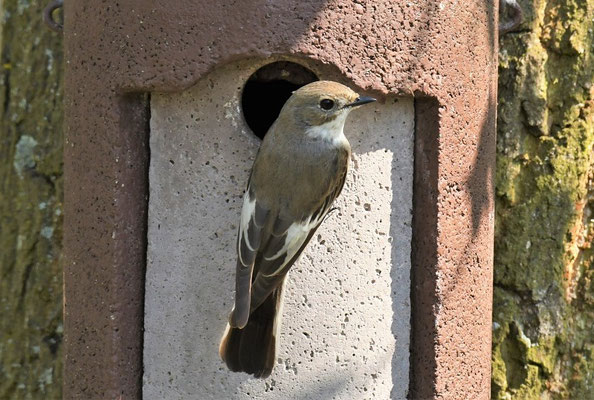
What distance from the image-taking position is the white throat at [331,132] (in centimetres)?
363

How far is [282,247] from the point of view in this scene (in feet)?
11.7

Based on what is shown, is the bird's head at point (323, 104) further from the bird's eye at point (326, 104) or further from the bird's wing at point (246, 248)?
the bird's wing at point (246, 248)

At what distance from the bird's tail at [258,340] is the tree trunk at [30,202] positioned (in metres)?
1.39

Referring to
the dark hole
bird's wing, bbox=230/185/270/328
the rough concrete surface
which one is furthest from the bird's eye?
the dark hole

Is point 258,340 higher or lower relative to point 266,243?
lower

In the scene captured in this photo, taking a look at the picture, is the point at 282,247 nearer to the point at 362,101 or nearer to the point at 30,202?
the point at 362,101

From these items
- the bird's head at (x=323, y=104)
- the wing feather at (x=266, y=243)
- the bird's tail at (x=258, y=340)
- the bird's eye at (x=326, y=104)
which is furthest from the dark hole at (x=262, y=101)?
the bird's tail at (x=258, y=340)

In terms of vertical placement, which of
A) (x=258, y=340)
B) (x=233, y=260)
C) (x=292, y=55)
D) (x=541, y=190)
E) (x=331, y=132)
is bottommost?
(x=258, y=340)

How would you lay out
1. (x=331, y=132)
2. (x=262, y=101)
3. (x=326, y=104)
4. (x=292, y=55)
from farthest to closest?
(x=262, y=101), (x=331, y=132), (x=326, y=104), (x=292, y=55)

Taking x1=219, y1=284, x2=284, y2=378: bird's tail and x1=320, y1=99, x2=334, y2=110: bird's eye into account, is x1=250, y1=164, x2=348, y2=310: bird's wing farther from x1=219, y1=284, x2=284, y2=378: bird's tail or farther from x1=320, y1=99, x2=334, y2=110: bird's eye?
x1=320, y1=99, x2=334, y2=110: bird's eye

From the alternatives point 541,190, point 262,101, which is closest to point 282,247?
point 262,101

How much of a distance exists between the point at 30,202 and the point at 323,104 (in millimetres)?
1755

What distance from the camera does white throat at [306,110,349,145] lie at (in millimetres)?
3633

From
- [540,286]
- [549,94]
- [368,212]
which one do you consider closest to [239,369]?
[368,212]
